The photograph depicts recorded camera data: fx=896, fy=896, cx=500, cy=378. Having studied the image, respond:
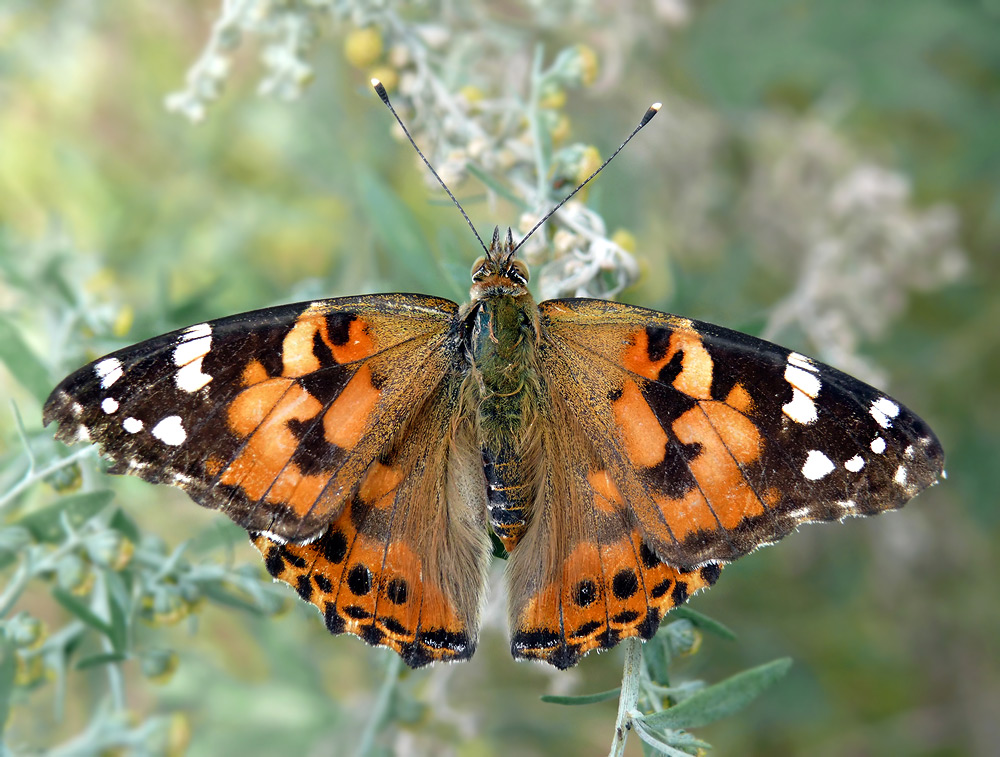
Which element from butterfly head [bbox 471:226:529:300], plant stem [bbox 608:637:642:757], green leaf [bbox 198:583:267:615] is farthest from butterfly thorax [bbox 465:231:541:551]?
green leaf [bbox 198:583:267:615]

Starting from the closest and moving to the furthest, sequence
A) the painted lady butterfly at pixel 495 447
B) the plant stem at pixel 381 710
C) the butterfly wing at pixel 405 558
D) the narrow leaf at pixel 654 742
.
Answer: the narrow leaf at pixel 654 742 → the painted lady butterfly at pixel 495 447 → the butterfly wing at pixel 405 558 → the plant stem at pixel 381 710

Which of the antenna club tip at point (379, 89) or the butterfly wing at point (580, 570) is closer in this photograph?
the butterfly wing at point (580, 570)

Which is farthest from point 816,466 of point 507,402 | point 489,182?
point 489,182

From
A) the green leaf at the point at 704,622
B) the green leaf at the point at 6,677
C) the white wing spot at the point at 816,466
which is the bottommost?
the green leaf at the point at 6,677

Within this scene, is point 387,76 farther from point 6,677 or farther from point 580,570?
point 6,677

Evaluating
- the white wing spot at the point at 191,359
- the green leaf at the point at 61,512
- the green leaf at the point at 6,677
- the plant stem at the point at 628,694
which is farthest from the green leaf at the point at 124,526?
the plant stem at the point at 628,694

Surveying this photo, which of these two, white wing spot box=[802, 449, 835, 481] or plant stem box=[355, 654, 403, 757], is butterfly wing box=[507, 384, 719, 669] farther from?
plant stem box=[355, 654, 403, 757]

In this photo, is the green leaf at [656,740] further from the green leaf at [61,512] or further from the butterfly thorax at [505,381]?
the green leaf at [61,512]
